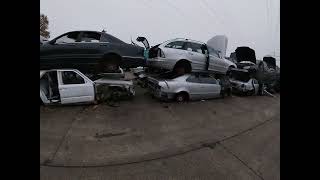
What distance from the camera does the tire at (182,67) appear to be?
41.5ft

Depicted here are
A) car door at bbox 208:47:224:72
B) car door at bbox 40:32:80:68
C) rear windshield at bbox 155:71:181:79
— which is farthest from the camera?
car door at bbox 208:47:224:72

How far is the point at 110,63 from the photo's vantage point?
11.3 m

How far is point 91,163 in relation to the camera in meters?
6.77

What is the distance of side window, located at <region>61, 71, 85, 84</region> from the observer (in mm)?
10952

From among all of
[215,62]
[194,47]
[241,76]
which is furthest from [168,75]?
[241,76]

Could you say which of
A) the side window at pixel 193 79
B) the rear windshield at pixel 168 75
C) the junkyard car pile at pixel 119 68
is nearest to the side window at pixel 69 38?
the junkyard car pile at pixel 119 68

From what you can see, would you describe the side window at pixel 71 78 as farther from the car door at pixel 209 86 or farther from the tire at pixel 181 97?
the car door at pixel 209 86

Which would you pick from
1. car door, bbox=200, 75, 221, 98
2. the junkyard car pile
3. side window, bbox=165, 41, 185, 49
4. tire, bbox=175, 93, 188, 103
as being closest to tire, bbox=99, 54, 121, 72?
the junkyard car pile

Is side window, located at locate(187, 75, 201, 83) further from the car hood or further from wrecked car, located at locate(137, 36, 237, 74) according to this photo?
the car hood

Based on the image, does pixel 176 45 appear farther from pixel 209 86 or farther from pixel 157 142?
pixel 157 142

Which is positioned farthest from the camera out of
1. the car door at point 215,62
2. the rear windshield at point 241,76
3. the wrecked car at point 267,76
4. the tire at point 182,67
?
the wrecked car at point 267,76

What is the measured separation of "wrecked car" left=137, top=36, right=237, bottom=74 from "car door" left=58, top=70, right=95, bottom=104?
2.49 meters
